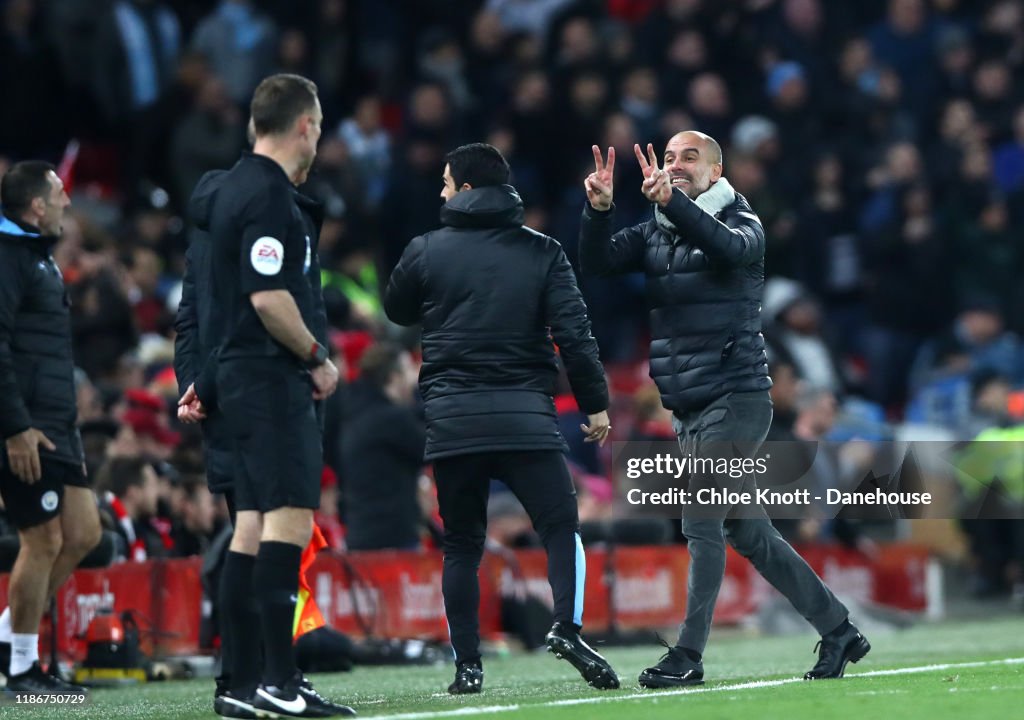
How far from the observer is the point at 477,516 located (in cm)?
819

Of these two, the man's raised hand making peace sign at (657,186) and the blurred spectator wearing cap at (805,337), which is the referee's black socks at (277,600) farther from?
the blurred spectator wearing cap at (805,337)

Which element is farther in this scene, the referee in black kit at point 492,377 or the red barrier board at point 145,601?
the red barrier board at point 145,601

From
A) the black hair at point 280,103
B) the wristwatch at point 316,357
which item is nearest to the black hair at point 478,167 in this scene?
the black hair at point 280,103

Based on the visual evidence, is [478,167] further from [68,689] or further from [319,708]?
[68,689]

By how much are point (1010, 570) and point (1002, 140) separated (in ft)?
18.6

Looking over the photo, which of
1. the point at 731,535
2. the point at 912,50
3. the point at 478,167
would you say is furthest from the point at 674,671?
the point at 912,50

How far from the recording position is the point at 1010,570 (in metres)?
16.4

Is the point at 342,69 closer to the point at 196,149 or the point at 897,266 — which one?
the point at 196,149

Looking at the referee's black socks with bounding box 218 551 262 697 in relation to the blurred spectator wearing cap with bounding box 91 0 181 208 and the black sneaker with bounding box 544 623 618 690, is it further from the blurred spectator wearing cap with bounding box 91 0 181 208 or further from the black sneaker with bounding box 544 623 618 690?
the blurred spectator wearing cap with bounding box 91 0 181 208

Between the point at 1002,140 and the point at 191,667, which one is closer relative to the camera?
the point at 191,667

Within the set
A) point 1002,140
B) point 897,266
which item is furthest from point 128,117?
point 1002,140

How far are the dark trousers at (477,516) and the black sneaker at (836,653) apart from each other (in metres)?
1.05

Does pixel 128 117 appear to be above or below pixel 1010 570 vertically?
above

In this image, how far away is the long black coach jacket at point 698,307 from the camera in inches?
319
